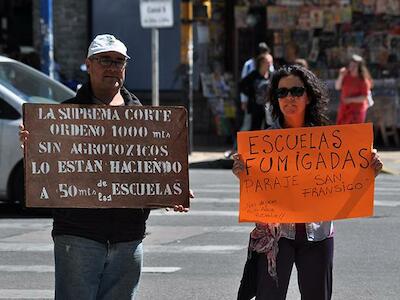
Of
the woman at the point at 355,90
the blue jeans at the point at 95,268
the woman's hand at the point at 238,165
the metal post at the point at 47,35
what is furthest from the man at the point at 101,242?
the metal post at the point at 47,35

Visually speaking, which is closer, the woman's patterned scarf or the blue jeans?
the blue jeans

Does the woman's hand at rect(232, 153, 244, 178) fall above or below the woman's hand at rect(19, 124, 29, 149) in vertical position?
below

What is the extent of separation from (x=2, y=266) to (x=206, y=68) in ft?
39.9

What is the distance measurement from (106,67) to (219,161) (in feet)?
40.9

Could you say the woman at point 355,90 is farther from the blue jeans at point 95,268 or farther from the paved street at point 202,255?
the blue jeans at point 95,268

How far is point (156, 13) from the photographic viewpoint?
17.4 meters

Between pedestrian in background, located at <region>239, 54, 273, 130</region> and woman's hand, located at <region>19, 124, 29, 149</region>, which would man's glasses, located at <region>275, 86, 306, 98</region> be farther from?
pedestrian in background, located at <region>239, 54, 273, 130</region>

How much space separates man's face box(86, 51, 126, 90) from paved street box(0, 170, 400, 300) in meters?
2.92

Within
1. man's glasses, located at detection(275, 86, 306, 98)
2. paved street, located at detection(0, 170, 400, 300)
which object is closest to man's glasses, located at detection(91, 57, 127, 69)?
man's glasses, located at detection(275, 86, 306, 98)

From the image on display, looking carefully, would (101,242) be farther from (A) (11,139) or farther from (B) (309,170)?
(A) (11,139)

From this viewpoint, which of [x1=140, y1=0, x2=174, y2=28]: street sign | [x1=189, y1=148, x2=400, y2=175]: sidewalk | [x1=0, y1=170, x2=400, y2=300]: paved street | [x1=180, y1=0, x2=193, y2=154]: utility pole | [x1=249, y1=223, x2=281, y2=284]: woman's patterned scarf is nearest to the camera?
[x1=249, y1=223, x2=281, y2=284]: woman's patterned scarf

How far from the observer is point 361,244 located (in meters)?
9.66

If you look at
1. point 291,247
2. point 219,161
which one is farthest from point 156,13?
point 291,247

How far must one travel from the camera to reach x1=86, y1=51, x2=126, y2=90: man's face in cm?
498
